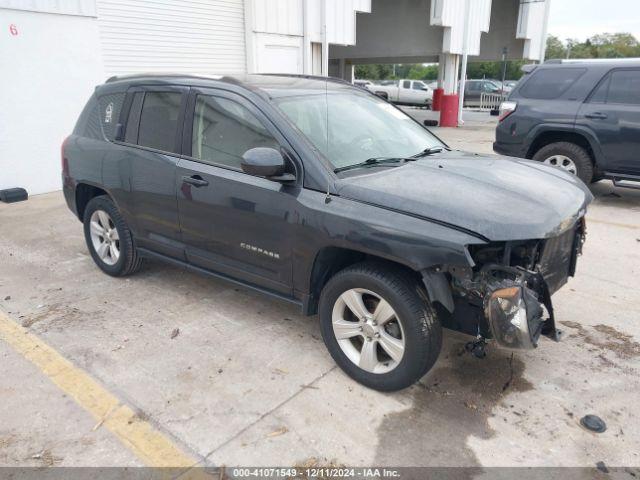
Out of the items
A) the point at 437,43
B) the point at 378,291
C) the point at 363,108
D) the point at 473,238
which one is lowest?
the point at 378,291

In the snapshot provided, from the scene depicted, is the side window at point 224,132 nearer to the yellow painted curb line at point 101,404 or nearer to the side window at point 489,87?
the yellow painted curb line at point 101,404

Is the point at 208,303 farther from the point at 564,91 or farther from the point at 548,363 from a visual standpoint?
the point at 564,91

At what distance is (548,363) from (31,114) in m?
8.40

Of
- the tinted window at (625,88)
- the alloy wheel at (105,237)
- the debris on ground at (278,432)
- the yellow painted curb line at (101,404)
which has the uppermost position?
the tinted window at (625,88)

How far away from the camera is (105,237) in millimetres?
4867

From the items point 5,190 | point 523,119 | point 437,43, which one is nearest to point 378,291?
point 523,119

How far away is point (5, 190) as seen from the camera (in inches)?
323

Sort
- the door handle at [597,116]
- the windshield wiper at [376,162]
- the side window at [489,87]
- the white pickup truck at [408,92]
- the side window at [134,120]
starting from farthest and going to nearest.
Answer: the white pickup truck at [408,92]
the side window at [489,87]
the door handle at [597,116]
the side window at [134,120]
the windshield wiper at [376,162]

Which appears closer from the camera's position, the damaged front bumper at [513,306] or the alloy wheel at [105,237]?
the damaged front bumper at [513,306]

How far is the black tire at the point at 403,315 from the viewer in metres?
2.85

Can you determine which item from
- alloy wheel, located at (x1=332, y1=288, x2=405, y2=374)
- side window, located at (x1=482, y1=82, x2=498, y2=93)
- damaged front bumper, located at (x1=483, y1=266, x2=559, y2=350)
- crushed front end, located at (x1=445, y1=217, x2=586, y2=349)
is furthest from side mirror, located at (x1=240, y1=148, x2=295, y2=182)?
side window, located at (x1=482, y1=82, x2=498, y2=93)

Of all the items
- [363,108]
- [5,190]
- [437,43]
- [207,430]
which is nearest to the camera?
[207,430]

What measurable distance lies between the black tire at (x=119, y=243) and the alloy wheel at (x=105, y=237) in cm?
4

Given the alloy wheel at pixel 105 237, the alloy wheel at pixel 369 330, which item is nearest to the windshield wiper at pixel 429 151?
the alloy wheel at pixel 369 330
